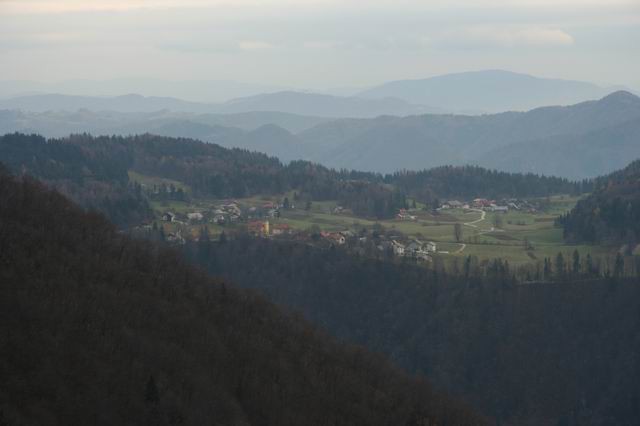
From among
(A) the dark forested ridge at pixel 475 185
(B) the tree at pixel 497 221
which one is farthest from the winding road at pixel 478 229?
(A) the dark forested ridge at pixel 475 185

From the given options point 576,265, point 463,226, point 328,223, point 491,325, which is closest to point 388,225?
point 328,223

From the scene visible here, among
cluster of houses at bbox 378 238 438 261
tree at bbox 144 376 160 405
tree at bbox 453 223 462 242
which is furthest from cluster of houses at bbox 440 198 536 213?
tree at bbox 144 376 160 405

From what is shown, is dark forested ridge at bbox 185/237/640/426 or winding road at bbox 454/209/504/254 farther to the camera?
winding road at bbox 454/209/504/254

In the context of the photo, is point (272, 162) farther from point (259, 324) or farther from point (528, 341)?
point (259, 324)

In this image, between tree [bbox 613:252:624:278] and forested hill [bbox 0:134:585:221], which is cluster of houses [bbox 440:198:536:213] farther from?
tree [bbox 613:252:624:278]

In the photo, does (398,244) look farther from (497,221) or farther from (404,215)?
(404,215)

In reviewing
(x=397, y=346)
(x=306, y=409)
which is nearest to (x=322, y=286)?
(x=397, y=346)
